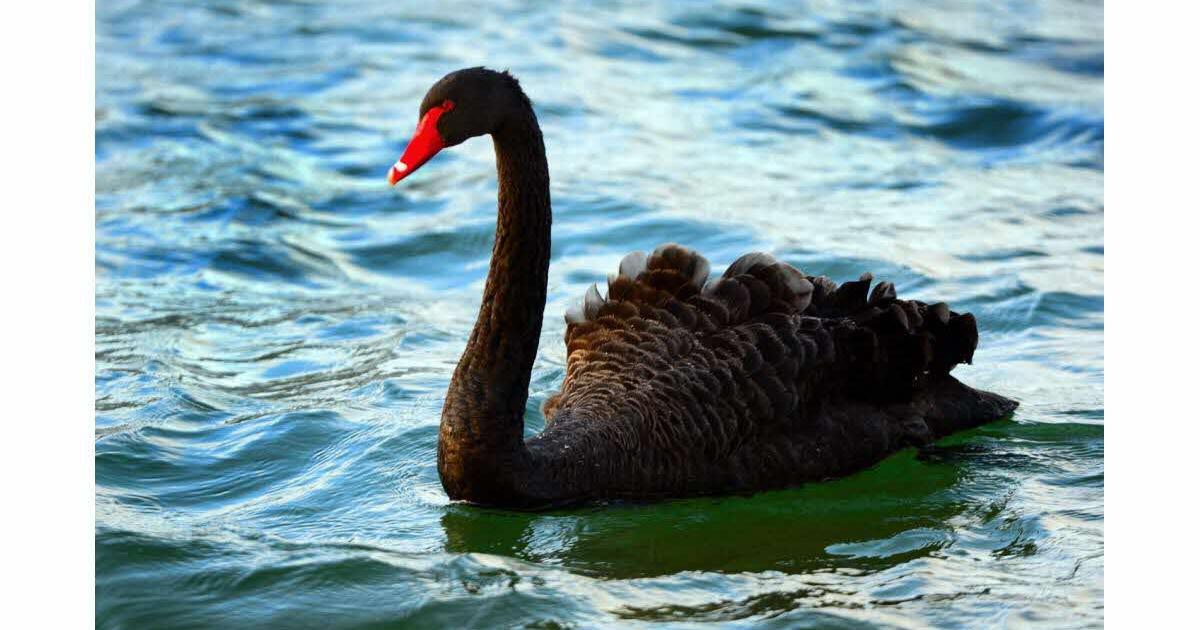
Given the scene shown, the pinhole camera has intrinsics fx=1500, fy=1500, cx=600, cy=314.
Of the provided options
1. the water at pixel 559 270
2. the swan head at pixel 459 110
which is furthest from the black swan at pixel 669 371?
the water at pixel 559 270

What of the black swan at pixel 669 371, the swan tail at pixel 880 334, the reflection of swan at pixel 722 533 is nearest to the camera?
the reflection of swan at pixel 722 533

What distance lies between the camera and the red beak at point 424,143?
15.2 ft

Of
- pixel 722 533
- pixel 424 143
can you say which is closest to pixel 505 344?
pixel 424 143

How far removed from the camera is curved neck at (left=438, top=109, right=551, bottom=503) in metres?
5.07

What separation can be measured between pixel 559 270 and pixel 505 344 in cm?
390

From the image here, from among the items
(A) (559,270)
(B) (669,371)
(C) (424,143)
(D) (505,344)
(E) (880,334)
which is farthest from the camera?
(A) (559,270)

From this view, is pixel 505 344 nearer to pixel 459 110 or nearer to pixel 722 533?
pixel 459 110

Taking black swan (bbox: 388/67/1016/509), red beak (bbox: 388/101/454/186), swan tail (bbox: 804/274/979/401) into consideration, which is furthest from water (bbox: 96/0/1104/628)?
red beak (bbox: 388/101/454/186)

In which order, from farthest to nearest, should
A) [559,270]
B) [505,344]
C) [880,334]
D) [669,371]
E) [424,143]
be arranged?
[559,270] → [880,334] → [669,371] → [505,344] → [424,143]

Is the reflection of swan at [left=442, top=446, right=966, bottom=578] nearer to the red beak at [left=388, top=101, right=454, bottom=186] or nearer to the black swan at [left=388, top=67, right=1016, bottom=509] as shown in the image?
the black swan at [left=388, top=67, right=1016, bottom=509]

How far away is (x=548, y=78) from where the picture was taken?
45.8 feet

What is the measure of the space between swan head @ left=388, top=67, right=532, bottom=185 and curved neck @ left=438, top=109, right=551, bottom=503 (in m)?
0.10

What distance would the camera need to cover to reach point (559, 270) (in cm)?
909

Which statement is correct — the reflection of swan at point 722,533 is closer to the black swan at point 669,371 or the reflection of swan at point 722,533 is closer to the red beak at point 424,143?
the black swan at point 669,371
